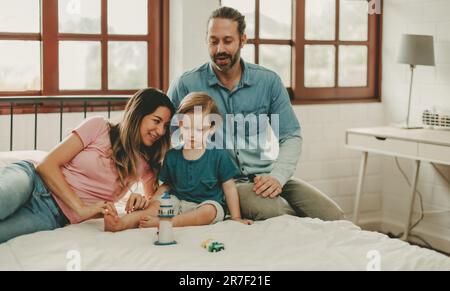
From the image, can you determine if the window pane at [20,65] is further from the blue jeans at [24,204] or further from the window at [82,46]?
the blue jeans at [24,204]

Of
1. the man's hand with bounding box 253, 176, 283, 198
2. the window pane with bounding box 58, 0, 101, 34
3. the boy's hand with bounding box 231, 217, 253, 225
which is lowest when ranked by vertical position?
the boy's hand with bounding box 231, 217, 253, 225

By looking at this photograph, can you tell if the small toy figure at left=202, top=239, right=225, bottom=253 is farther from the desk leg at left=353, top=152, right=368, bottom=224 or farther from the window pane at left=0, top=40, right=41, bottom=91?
the desk leg at left=353, top=152, right=368, bottom=224

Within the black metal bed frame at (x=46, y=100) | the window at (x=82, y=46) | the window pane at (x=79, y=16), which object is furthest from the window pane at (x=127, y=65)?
the black metal bed frame at (x=46, y=100)

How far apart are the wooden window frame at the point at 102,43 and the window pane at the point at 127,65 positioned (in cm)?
3

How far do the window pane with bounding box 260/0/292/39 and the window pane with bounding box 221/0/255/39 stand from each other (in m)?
0.07

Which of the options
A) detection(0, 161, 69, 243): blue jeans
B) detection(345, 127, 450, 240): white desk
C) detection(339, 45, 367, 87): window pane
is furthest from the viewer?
detection(339, 45, 367, 87): window pane

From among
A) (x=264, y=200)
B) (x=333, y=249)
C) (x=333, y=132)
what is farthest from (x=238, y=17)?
(x=333, y=132)

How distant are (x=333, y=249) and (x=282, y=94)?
1.02 meters

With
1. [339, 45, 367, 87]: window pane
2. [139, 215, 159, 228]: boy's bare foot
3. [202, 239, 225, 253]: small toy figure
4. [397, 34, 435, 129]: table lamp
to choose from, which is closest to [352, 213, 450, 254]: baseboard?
[339, 45, 367, 87]: window pane

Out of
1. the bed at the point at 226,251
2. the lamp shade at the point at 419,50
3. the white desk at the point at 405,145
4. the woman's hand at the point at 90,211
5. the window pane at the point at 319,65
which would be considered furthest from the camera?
the window pane at the point at 319,65

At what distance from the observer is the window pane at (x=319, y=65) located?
432 cm

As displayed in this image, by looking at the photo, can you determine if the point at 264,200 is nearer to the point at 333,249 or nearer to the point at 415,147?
the point at 333,249

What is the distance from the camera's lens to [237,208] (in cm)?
244

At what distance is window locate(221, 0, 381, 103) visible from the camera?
4113mm
